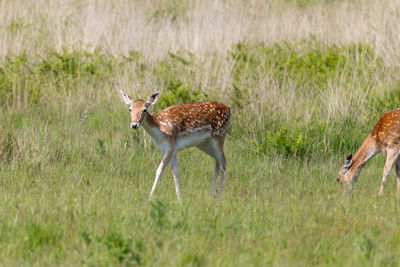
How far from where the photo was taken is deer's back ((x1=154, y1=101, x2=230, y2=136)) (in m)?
8.39

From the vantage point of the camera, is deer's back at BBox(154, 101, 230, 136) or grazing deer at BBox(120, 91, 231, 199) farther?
deer's back at BBox(154, 101, 230, 136)

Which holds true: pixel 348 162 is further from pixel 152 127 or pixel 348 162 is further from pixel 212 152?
pixel 152 127

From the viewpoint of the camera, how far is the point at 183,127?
8.43m

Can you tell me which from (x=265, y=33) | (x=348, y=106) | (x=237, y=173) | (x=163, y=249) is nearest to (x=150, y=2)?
(x=265, y=33)

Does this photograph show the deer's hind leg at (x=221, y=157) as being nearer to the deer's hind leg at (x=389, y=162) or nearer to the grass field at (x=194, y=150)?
the grass field at (x=194, y=150)

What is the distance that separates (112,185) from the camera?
25.5ft

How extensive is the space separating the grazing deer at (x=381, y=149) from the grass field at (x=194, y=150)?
0.22 m

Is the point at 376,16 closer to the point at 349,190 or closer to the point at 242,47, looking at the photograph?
the point at 242,47

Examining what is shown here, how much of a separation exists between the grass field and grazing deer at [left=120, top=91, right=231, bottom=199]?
31cm

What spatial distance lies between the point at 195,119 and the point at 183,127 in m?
0.22

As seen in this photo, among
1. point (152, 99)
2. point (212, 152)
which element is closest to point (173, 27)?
point (212, 152)

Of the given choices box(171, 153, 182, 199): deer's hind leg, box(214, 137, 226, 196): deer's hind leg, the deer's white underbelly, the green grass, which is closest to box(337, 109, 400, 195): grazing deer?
the green grass

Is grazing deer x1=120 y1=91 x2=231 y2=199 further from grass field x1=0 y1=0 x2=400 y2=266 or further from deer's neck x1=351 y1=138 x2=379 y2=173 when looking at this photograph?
deer's neck x1=351 y1=138 x2=379 y2=173

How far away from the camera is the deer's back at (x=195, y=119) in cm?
A: 839
